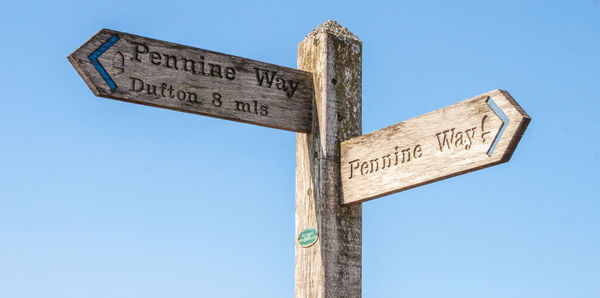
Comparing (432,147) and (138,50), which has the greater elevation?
(138,50)

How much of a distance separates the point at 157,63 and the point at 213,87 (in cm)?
27

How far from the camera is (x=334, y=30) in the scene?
13.2 feet

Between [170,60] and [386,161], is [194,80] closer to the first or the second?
[170,60]

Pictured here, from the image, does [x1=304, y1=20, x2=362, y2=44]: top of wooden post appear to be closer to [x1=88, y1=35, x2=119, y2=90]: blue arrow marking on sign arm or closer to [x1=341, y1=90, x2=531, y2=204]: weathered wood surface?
[x1=341, y1=90, x2=531, y2=204]: weathered wood surface

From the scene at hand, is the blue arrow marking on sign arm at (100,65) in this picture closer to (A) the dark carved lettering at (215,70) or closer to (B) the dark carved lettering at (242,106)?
(A) the dark carved lettering at (215,70)

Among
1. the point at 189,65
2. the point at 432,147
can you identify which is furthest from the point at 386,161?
the point at 189,65

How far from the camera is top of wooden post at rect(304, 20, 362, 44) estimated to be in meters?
4.01

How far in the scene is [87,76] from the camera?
335 centimetres

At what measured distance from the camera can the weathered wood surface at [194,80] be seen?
11.2ft

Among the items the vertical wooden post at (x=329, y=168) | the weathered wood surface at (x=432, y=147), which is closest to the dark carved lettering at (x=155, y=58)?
the vertical wooden post at (x=329, y=168)

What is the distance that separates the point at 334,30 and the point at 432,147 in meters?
0.95

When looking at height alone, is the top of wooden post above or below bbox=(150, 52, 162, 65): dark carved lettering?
above

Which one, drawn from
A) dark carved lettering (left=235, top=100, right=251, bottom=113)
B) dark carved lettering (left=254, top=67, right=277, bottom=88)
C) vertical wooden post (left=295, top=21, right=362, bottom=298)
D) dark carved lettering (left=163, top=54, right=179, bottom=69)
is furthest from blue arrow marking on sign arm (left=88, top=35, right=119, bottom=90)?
vertical wooden post (left=295, top=21, right=362, bottom=298)

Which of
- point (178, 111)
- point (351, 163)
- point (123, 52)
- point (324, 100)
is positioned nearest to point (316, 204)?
point (351, 163)
